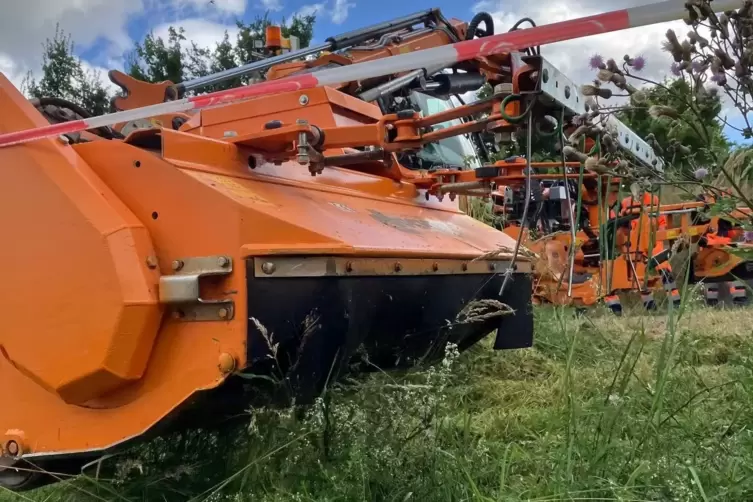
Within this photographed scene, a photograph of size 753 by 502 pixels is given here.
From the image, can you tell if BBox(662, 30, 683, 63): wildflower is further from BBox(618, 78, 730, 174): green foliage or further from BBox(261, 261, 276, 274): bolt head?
BBox(261, 261, 276, 274): bolt head

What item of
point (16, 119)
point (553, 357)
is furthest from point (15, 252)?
point (553, 357)

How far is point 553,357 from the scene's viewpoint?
429 centimetres

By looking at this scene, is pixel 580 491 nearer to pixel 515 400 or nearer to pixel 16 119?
pixel 515 400

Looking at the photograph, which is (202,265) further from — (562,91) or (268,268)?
(562,91)

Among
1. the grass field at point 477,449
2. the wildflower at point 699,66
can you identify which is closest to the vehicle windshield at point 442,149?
the grass field at point 477,449

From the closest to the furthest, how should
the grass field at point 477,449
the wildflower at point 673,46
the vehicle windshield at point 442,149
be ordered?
the wildflower at point 673,46 < the grass field at point 477,449 < the vehicle windshield at point 442,149

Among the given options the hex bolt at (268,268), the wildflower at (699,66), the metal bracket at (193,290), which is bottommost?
the metal bracket at (193,290)

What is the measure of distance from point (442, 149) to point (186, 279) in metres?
2.83

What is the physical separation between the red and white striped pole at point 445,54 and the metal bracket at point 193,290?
22.3 inches

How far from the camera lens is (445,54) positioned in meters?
2.29

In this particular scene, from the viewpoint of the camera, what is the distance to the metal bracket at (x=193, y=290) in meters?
2.35

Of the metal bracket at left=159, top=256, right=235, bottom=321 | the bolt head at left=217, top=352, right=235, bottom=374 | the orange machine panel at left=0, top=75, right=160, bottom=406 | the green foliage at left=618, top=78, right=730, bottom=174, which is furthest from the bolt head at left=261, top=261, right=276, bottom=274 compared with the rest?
the green foliage at left=618, top=78, right=730, bottom=174

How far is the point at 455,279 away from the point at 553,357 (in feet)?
5.07

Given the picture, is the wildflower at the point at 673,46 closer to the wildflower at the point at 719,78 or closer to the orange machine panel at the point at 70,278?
the wildflower at the point at 719,78
